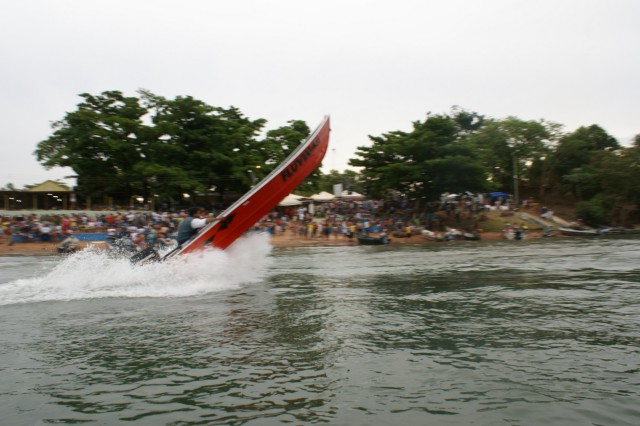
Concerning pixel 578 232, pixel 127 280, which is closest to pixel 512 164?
pixel 578 232

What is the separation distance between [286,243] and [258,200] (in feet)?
58.5

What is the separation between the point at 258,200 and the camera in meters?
12.3

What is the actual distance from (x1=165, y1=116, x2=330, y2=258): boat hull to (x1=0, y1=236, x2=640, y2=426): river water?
0.46 meters

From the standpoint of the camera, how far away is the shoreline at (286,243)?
24270mm

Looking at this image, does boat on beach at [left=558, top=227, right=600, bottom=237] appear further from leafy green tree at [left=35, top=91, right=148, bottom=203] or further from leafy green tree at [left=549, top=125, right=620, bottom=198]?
leafy green tree at [left=35, top=91, right=148, bottom=203]

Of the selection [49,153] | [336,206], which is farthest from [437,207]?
[49,153]

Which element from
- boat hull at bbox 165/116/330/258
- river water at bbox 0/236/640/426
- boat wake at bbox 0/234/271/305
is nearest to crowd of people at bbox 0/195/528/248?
boat wake at bbox 0/234/271/305

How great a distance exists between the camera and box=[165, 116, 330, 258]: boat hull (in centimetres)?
1167

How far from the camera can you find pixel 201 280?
12.0 m

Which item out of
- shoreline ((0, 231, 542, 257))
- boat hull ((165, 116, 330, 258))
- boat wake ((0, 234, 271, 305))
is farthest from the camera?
shoreline ((0, 231, 542, 257))

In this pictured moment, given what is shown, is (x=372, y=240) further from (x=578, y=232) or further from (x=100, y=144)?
(x=100, y=144)

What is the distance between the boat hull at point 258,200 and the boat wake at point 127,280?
0.32 metres

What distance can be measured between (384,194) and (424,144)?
559 centimetres

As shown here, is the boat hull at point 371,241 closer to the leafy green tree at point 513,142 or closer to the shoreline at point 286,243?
the shoreline at point 286,243
